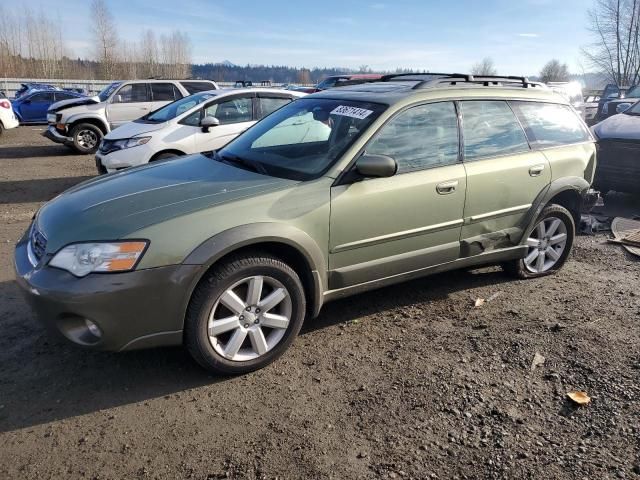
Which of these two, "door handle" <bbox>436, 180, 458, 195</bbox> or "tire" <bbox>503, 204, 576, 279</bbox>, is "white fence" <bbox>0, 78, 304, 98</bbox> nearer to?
"tire" <bbox>503, 204, 576, 279</bbox>

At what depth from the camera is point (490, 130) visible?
410 centimetres

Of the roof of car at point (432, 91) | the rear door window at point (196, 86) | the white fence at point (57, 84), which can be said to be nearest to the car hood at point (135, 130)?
the roof of car at point (432, 91)

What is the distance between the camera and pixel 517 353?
3.42 meters

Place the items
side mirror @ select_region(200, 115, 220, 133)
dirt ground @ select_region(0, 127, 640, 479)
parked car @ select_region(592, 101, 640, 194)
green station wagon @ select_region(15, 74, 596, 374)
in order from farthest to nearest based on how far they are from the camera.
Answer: parked car @ select_region(592, 101, 640, 194)
side mirror @ select_region(200, 115, 220, 133)
green station wagon @ select_region(15, 74, 596, 374)
dirt ground @ select_region(0, 127, 640, 479)

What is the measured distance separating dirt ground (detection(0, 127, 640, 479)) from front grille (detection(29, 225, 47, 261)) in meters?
0.67

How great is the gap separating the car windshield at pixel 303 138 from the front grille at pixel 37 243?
4.70ft

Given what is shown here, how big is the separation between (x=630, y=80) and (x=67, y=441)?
128ft

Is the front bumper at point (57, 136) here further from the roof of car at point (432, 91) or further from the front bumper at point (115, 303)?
the front bumper at point (115, 303)

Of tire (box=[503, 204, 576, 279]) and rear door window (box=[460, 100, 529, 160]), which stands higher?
rear door window (box=[460, 100, 529, 160])

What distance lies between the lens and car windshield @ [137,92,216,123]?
7948 mm

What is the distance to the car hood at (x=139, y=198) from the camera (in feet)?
9.13

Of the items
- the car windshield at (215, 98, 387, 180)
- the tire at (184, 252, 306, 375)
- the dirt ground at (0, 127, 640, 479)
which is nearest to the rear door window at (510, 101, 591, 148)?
the dirt ground at (0, 127, 640, 479)

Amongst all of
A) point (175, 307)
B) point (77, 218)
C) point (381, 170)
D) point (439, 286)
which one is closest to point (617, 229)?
point (439, 286)

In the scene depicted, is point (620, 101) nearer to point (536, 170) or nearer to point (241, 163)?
point (536, 170)
